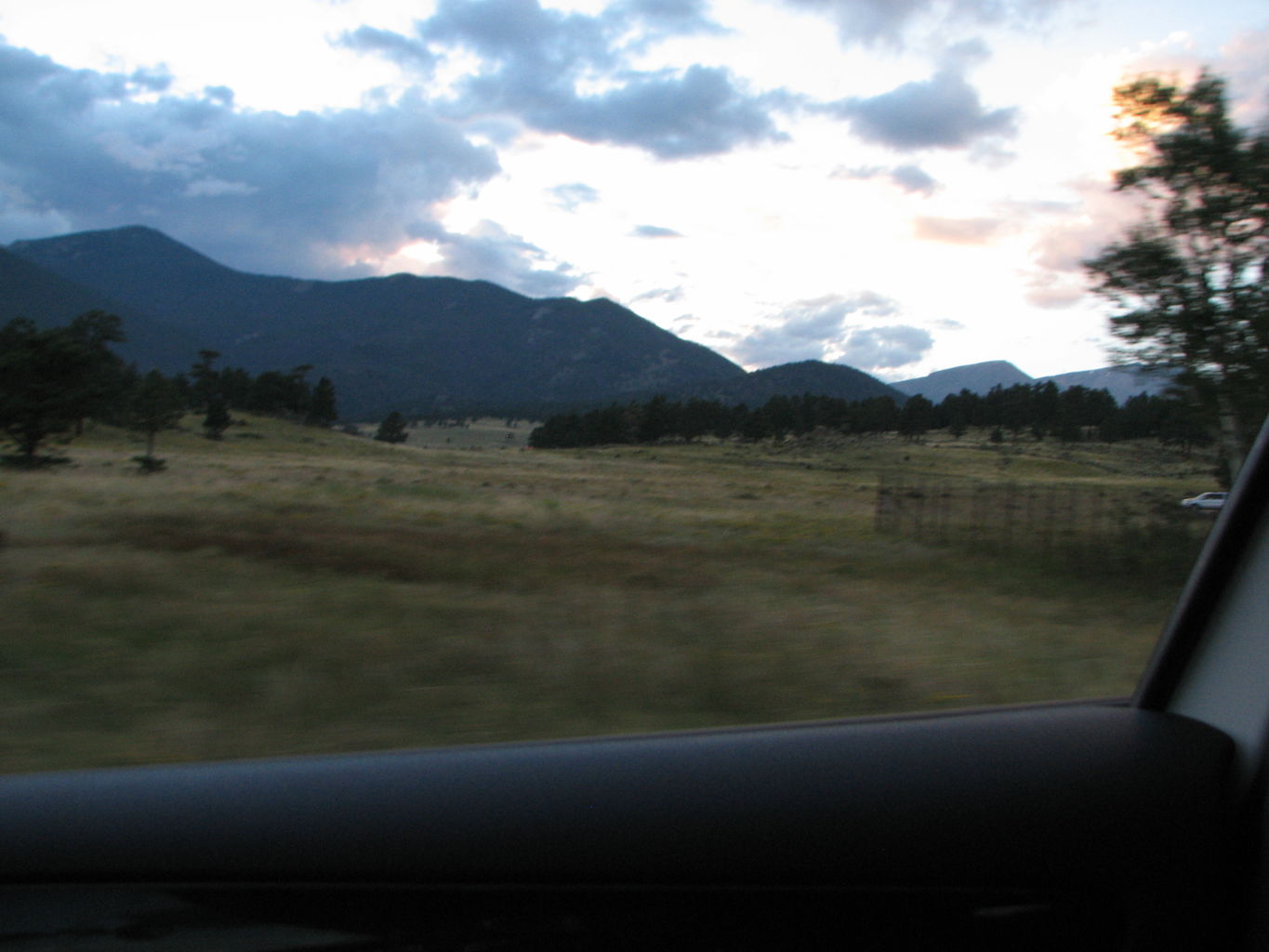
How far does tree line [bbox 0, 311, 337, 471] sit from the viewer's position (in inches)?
175

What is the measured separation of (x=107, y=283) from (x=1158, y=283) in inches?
171

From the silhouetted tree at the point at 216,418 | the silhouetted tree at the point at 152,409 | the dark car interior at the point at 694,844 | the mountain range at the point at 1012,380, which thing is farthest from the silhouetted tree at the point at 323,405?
the dark car interior at the point at 694,844

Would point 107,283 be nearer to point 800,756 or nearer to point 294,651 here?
point 294,651

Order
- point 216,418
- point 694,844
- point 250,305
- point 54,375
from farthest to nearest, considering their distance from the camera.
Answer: point 216,418, point 250,305, point 54,375, point 694,844

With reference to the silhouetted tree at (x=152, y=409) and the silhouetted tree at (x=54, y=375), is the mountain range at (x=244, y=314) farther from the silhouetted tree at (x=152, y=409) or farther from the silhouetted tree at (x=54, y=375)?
the silhouetted tree at (x=152, y=409)

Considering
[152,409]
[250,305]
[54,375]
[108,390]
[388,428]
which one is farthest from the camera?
[388,428]

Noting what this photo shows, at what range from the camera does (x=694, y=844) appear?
190cm

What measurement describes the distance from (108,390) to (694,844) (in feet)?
15.4

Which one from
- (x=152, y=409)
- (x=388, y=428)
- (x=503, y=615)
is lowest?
(x=503, y=615)

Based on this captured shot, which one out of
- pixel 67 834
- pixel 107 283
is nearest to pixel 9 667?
pixel 67 834

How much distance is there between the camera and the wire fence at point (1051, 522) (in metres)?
2.88

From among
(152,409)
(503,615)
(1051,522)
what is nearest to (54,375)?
(152,409)

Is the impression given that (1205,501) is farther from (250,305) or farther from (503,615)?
(250,305)

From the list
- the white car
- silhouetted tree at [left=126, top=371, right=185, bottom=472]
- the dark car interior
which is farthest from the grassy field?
the dark car interior
